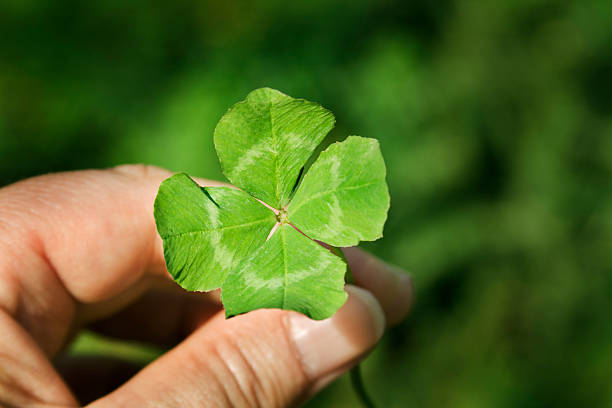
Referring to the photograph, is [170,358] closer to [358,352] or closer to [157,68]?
[358,352]

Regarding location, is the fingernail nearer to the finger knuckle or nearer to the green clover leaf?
the finger knuckle

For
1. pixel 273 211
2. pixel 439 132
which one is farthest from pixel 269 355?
pixel 439 132

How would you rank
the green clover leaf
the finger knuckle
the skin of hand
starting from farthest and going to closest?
the finger knuckle
the skin of hand
the green clover leaf

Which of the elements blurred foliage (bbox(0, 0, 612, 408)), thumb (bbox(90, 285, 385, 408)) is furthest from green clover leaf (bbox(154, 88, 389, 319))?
blurred foliage (bbox(0, 0, 612, 408))

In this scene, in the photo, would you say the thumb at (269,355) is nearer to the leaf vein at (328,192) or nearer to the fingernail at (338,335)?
the fingernail at (338,335)

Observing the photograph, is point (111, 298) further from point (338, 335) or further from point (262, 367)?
point (338, 335)

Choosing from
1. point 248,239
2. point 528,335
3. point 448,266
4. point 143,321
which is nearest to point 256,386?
point 248,239

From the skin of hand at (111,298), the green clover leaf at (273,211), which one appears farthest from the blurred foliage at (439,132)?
the green clover leaf at (273,211)
